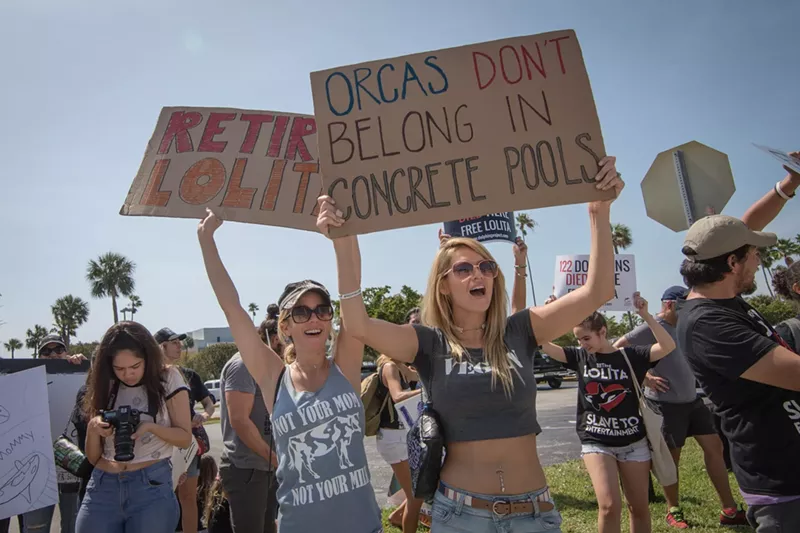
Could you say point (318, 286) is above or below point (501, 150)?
below

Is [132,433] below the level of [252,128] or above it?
below

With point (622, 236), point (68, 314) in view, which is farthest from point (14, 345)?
point (622, 236)

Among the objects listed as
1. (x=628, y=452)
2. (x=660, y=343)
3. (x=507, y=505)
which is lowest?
(x=628, y=452)

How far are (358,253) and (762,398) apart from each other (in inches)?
82.8

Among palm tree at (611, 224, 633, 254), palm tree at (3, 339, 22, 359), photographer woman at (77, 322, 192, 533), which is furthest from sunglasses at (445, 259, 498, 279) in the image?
palm tree at (3, 339, 22, 359)

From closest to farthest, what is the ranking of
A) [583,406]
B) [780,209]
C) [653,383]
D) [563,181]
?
1. [563,181]
2. [780,209]
3. [583,406]
4. [653,383]

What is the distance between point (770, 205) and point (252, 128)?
11.0 ft

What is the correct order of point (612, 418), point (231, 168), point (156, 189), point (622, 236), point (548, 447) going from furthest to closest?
point (622, 236) → point (548, 447) → point (612, 418) → point (231, 168) → point (156, 189)

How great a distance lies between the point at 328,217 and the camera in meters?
2.68

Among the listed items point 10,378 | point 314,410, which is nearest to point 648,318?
point 314,410

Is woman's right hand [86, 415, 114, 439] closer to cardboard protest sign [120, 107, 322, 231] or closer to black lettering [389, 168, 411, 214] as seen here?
cardboard protest sign [120, 107, 322, 231]

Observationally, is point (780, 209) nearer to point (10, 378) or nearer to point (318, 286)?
point (318, 286)

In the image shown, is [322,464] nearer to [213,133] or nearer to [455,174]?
[455,174]

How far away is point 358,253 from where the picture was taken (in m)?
3.05
